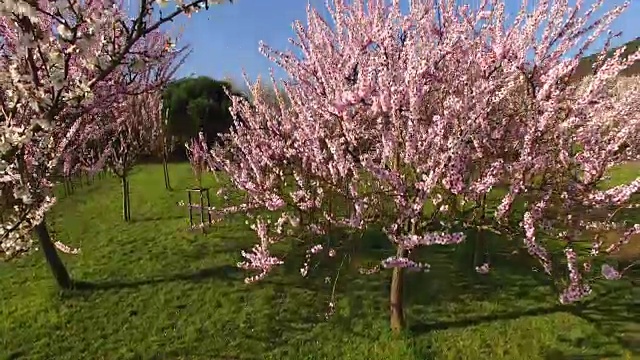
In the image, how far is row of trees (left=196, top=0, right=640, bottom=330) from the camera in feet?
23.4

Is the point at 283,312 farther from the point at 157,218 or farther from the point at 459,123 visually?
the point at 157,218

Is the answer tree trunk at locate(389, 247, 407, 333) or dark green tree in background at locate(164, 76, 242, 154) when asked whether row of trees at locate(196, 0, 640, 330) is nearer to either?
tree trunk at locate(389, 247, 407, 333)

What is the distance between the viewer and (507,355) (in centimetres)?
804

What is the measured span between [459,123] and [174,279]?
6.70 meters

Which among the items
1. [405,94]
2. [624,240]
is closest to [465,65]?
[405,94]

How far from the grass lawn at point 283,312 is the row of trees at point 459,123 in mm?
957

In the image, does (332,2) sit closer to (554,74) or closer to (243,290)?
(554,74)

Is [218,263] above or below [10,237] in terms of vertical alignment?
below

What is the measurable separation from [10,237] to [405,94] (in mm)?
5395

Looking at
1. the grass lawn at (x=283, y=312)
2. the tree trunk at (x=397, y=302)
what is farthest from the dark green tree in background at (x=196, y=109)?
the tree trunk at (x=397, y=302)

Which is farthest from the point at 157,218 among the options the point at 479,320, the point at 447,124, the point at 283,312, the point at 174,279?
the point at 447,124

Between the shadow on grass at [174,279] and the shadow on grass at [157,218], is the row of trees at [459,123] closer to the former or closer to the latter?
the shadow on grass at [174,279]

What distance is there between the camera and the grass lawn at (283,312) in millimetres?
8391

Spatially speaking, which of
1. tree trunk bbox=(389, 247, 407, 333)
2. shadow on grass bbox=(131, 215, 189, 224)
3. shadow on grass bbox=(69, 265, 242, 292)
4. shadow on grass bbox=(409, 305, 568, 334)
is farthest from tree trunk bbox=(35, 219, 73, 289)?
shadow on grass bbox=(409, 305, 568, 334)
